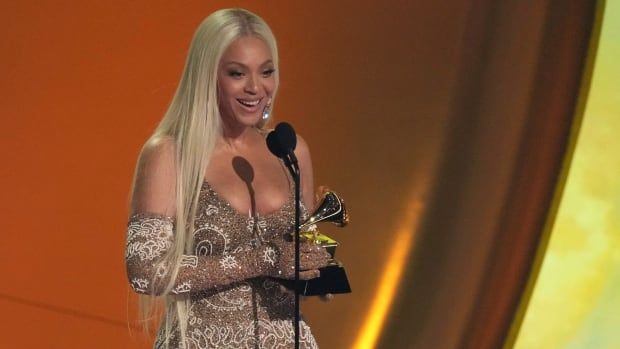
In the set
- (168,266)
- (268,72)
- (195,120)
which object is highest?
(268,72)

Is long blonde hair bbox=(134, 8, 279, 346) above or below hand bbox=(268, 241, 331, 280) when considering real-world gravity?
above

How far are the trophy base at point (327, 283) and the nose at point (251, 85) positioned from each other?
0.30m

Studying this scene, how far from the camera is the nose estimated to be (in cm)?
171

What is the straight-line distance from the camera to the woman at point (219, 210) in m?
1.64

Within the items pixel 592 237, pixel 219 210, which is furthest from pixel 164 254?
pixel 592 237

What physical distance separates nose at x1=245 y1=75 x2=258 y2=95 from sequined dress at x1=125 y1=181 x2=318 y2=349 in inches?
6.4

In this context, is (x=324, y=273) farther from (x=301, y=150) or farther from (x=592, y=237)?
(x=592, y=237)

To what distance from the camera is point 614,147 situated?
2.91 meters

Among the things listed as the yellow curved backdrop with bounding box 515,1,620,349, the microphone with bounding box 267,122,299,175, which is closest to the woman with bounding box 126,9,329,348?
the microphone with bounding box 267,122,299,175

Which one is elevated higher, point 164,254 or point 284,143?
point 284,143

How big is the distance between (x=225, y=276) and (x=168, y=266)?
0.09m

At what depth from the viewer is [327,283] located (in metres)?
1.71

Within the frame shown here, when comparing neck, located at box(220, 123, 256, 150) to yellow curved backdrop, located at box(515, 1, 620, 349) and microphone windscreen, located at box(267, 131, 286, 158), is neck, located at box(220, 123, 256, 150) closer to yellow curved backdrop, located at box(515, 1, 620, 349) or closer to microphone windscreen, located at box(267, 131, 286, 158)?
microphone windscreen, located at box(267, 131, 286, 158)

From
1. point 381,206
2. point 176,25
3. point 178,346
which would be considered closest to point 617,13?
point 381,206
